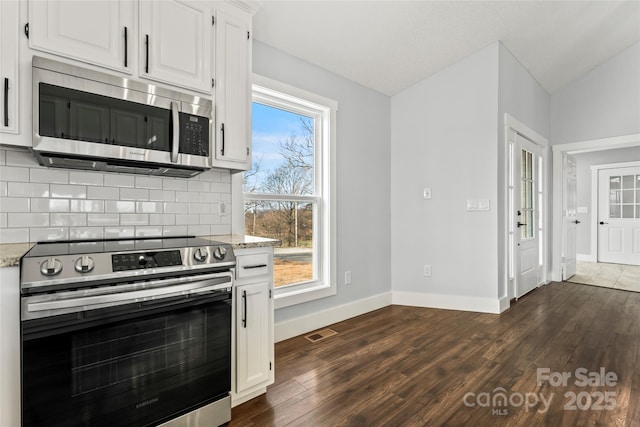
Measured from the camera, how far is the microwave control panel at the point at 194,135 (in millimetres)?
1954

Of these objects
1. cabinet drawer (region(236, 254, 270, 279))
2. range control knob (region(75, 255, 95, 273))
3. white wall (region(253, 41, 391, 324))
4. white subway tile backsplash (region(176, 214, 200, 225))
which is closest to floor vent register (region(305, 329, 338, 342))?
white wall (region(253, 41, 391, 324))

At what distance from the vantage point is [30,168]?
1744mm

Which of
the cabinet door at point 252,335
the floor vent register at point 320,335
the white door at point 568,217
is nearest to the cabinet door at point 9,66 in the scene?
the cabinet door at point 252,335

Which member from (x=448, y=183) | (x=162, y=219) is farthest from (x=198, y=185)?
(x=448, y=183)

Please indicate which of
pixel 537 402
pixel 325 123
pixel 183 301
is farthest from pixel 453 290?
pixel 183 301

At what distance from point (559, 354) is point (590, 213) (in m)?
6.40

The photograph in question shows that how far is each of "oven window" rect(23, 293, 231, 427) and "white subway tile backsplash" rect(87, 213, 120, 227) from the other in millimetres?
766

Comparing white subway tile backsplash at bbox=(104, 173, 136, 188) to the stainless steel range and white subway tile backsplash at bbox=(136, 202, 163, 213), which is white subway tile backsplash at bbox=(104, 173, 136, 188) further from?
the stainless steel range

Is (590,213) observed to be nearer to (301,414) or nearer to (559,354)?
(559,354)

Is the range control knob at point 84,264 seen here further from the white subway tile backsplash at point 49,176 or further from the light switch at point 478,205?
the light switch at point 478,205

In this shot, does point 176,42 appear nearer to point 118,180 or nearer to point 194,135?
point 194,135

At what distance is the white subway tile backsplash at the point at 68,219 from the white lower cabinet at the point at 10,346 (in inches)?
24.4

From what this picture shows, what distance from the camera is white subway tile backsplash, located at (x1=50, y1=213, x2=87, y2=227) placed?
180cm

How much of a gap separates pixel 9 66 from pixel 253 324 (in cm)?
168
